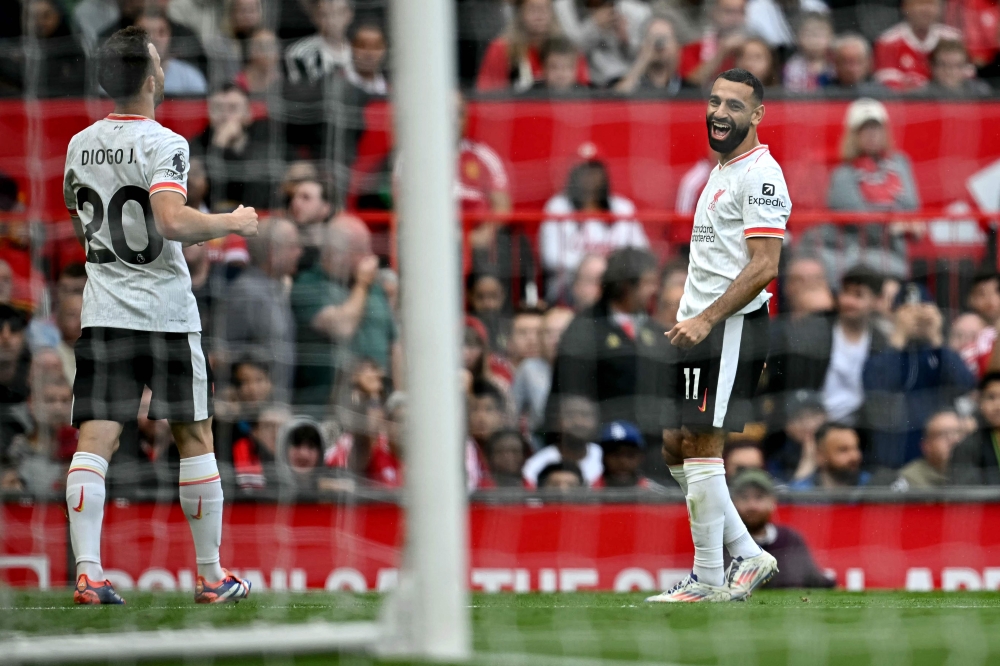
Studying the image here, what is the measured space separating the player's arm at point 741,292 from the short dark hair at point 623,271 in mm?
2256

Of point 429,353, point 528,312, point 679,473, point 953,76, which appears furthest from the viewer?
point 953,76

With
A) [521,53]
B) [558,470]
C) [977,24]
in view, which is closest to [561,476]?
[558,470]

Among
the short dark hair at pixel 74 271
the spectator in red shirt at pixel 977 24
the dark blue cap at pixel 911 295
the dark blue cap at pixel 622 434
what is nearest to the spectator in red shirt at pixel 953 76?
the spectator in red shirt at pixel 977 24

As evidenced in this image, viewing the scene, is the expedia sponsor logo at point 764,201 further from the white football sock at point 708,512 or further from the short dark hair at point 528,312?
the short dark hair at point 528,312

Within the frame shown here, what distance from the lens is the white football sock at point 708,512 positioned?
489 centimetres

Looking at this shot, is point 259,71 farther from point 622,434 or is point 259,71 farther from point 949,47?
point 949,47

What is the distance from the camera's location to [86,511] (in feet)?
15.3

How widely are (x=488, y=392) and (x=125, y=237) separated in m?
2.52

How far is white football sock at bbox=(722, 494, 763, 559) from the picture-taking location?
498 cm

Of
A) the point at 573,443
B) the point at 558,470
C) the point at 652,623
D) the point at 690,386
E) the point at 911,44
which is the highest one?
the point at 911,44

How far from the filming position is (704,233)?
497 centimetres

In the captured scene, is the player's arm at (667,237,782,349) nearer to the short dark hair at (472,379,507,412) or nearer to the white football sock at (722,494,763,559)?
the white football sock at (722,494,763,559)

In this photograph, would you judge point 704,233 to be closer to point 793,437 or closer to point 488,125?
point 793,437

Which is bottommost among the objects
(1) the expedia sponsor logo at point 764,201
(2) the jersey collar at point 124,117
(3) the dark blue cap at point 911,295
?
(3) the dark blue cap at point 911,295
